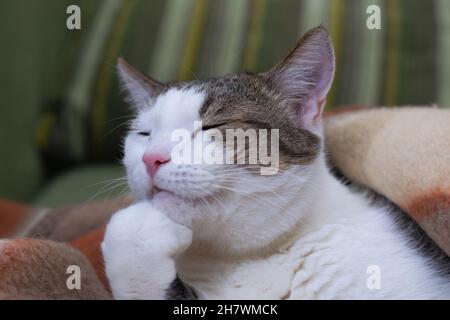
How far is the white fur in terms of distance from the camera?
0.68 meters

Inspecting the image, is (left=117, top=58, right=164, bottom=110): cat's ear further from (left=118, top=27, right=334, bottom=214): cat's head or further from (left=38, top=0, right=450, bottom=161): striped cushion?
(left=38, top=0, right=450, bottom=161): striped cushion

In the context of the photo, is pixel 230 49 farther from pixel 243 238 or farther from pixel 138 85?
pixel 243 238

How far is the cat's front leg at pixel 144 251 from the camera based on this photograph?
0.67 meters

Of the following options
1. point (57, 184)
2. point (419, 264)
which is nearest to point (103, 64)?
point (57, 184)

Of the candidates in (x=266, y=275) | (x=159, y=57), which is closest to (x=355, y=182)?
(x=266, y=275)

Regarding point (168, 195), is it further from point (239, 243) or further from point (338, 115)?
point (338, 115)

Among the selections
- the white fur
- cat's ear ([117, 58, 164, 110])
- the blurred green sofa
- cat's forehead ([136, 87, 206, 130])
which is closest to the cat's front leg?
the white fur

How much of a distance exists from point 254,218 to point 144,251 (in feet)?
0.53

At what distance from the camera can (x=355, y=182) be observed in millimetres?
1044

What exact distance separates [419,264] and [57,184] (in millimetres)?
1136

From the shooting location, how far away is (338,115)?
1.20m

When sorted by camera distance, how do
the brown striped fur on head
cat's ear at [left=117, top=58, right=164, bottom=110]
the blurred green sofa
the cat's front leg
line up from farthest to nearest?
1. the blurred green sofa
2. cat's ear at [left=117, top=58, right=164, bottom=110]
3. the brown striped fur on head
4. the cat's front leg

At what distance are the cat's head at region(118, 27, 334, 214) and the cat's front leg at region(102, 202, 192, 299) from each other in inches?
1.7

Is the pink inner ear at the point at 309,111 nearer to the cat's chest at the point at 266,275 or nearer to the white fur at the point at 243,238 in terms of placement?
the white fur at the point at 243,238
